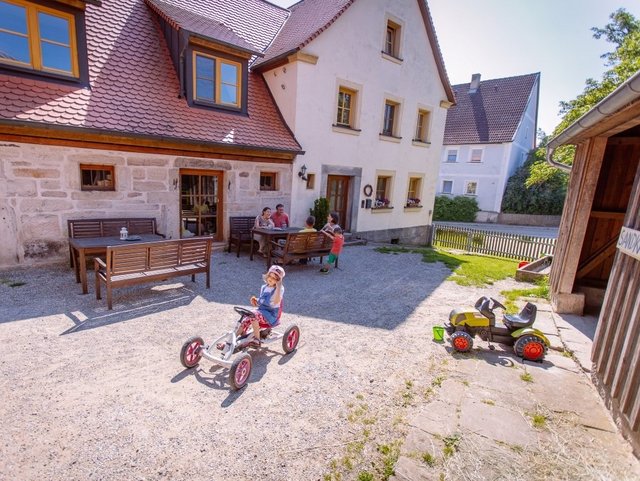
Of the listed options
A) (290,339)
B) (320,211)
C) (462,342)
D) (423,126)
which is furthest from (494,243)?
(290,339)

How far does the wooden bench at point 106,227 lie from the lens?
6980 millimetres

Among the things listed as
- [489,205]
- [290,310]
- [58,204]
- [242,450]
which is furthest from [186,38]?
[489,205]

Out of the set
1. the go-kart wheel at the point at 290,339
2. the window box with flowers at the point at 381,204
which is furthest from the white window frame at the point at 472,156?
the go-kart wheel at the point at 290,339

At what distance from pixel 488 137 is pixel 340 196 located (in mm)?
18598

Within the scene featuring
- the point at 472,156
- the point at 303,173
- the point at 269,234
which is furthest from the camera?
the point at 472,156

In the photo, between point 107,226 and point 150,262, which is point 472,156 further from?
point 150,262

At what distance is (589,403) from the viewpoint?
3.51 meters

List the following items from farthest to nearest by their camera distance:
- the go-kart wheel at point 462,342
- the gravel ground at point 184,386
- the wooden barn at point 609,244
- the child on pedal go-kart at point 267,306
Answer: the go-kart wheel at point 462,342, the child on pedal go-kart at point 267,306, the wooden barn at point 609,244, the gravel ground at point 184,386

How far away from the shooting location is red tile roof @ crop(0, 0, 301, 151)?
6645 millimetres

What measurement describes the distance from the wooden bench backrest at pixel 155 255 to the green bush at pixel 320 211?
16.8 ft

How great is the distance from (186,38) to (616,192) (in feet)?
31.8

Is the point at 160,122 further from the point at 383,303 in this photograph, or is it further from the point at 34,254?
the point at 383,303

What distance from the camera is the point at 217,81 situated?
9.23 m

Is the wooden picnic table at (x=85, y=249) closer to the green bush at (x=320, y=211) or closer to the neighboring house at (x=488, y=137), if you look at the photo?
the green bush at (x=320, y=211)
